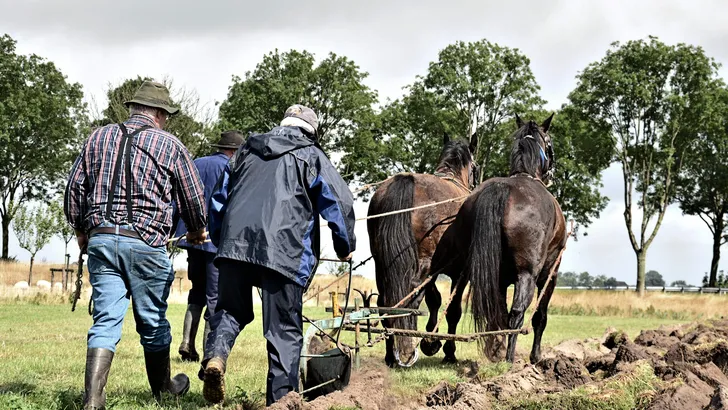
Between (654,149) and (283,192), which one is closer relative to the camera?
(283,192)

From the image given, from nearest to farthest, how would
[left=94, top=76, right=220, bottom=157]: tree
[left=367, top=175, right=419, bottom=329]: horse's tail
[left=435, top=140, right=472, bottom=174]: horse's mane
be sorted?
[left=367, top=175, right=419, bottom=329]: horse's tail → [left=435, top=140, right=472, bottom=174]: horse's mane → [left=94, top=76, right=220, bottom=157]: tree

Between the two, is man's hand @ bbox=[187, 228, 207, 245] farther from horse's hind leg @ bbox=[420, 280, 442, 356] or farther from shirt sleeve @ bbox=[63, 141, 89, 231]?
horse's hind leg @ bbox=[420, 280, 442, 356]

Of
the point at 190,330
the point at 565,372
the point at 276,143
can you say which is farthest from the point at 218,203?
the point at 565,372

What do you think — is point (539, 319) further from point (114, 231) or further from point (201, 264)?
point (114, 231)

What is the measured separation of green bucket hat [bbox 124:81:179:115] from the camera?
5121 millimetres

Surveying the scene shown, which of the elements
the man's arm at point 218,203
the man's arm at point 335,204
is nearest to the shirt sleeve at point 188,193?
the man's arm at point 218,203

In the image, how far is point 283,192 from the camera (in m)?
4.62

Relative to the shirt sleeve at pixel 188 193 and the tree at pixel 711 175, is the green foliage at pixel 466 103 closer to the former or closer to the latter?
the tree at pixel 711 175

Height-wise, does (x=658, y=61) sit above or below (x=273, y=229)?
above

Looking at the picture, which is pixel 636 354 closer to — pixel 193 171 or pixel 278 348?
pixel 278 348

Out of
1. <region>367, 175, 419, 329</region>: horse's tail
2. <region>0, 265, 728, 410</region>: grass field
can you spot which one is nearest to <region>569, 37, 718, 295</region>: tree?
<region>0, 265, 728, 410</region>: grass field

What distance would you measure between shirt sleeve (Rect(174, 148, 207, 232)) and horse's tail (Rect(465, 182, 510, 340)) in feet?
10.7

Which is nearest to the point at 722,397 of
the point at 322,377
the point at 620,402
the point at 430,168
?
the point at 620,402

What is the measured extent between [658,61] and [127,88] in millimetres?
23045
